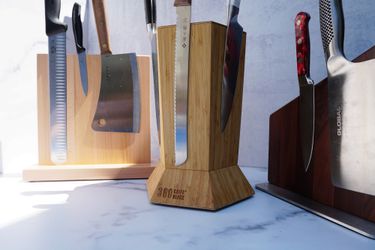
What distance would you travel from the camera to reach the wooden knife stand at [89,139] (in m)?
0.60

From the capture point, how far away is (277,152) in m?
0.52

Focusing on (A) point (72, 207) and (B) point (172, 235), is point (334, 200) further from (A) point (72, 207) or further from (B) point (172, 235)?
(A) point (72, 207)

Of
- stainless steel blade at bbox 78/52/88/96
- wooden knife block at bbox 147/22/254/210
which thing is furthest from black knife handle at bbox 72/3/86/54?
wooden knife block at bbox 147/22/254/210

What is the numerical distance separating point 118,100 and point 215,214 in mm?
323

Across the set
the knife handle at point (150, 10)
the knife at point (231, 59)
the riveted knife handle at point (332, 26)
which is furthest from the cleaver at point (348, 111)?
the knife handle at point (150, 10)

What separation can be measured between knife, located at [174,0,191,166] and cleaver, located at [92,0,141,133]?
8.9 inches

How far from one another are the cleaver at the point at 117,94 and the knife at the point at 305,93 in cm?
32

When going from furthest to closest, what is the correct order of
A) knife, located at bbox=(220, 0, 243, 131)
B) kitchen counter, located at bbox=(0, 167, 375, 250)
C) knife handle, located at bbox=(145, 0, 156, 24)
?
knife handle, located at bbox=(145, 0, 156, 24) < knife, located at bbox=(220, 0, 243, 131) < kitchen counter, located at bbox=(0, 167, 375, 250)

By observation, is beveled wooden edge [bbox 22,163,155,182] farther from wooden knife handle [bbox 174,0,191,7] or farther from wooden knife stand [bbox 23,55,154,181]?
wooden knife handle [bbox 174,0,191,7]

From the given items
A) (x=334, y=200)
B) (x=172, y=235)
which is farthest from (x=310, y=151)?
(x=172, y=235)

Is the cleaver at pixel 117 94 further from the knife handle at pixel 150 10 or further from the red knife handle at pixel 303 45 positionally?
the red knife handle at pixel 303 45

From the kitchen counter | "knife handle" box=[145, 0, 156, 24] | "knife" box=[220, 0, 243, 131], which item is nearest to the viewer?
the kitchen counter

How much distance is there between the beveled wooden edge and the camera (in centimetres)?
A: 59

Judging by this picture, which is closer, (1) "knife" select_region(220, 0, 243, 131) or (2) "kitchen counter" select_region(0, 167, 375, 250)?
(2) "kitchen counter" select_region(0, 167, 375, 250)
